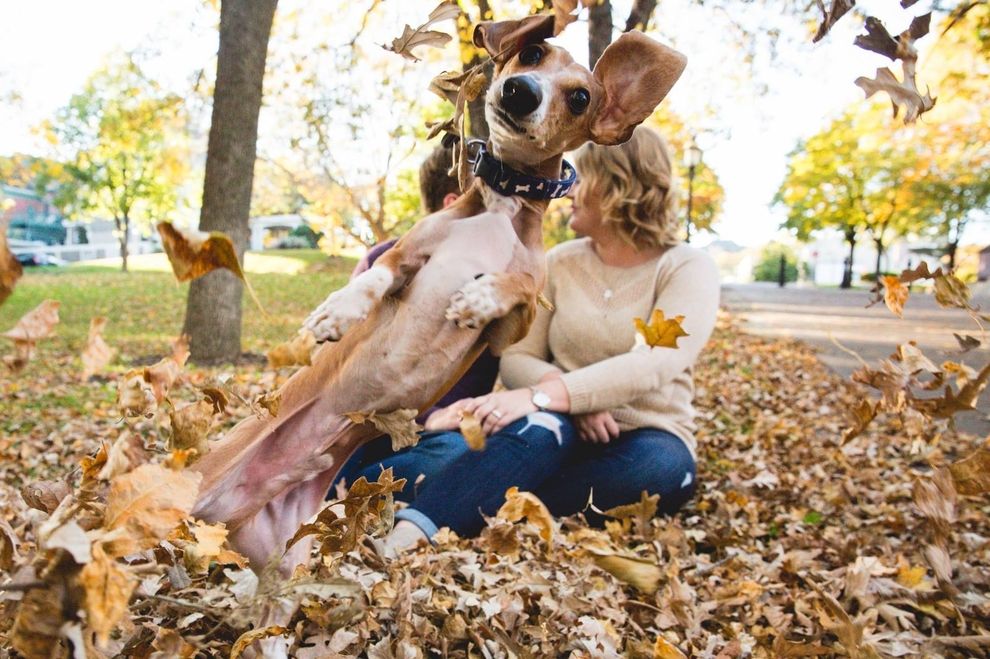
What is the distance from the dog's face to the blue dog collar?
39 millimetres

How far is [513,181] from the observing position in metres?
1.59

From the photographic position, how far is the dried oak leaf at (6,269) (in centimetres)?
105

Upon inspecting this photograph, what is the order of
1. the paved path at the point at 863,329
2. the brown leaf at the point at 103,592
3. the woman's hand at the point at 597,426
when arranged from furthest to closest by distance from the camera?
the paved path at the point at 863,329, the woman's hand at the point at 597,426, the brown leaf at the point at 103,592

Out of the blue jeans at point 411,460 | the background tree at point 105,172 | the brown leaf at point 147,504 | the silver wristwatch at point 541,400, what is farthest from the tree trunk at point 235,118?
the background tree at point 105,172

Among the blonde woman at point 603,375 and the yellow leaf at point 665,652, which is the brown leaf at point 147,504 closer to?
the yellow leaf at point 665,652

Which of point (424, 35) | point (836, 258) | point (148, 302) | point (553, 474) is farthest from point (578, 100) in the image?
point (836, 258)

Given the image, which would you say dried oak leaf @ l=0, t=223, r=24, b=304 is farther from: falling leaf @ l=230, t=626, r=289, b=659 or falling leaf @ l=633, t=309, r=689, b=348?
falling leaf @ l=633, t=309, r=689, b=348

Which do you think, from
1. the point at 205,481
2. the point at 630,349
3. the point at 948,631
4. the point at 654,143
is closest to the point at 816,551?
the point at 948,631

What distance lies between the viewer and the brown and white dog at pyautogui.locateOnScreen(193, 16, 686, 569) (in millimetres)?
1441

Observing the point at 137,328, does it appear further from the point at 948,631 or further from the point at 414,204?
the point at 948,631

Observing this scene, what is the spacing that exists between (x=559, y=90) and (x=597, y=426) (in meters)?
2.16

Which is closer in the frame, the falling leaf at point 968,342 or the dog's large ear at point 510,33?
the dog's large ear at point 510,33

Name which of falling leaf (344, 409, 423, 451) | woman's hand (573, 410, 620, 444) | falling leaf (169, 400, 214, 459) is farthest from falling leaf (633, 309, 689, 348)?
woman's hand (573, 410, 620, 444)

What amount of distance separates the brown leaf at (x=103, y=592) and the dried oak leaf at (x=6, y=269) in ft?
1.33
